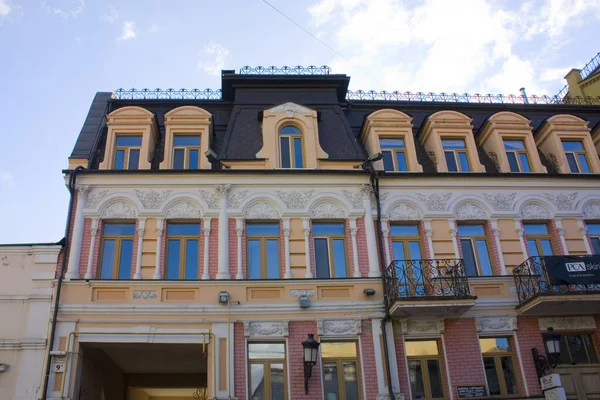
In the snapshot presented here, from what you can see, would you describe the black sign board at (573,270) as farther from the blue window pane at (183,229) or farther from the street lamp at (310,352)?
the blue window pane at (183,229)

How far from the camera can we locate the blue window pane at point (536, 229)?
18.9 metres

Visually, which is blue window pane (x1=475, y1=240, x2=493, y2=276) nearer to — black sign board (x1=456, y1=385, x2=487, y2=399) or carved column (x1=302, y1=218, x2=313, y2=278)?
black sign board (x1=456, y1=385, x2=487, y2=399)

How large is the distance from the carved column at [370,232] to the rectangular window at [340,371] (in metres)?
2.32

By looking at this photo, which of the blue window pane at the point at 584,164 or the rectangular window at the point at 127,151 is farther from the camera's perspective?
the blue window pane at the point at 584,164

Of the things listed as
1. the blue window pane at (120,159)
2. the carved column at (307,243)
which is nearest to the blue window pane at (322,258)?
the carved column at (307,243)

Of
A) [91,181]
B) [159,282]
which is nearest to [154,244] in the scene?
[159,282]

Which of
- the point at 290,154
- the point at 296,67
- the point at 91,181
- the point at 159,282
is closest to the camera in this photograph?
the point at 159,282

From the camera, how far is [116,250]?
17.3m

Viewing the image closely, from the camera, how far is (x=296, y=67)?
21.3 meters

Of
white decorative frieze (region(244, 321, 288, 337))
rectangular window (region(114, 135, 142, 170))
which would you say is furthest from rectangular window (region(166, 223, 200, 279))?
rectangular window (region(114, 135, 142, 170))

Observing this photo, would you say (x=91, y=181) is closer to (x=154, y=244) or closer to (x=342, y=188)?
(x=154, y=244)

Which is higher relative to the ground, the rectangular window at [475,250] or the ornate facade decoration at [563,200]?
the ornate facade decoration at [563,200]

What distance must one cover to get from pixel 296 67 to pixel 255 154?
14.3ft

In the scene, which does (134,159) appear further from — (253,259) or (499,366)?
(499,366)
